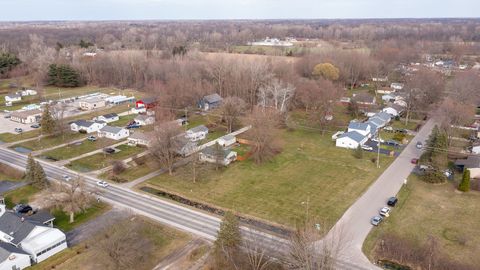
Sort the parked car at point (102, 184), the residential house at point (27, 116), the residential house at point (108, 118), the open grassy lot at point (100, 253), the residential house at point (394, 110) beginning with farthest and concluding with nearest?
the residential house at point (394, 110)
the residential house at point (27, 116)
the residential house at point (108, 118)
the parked car at point (102, 184)
the open grassy lot at point (100, 253)

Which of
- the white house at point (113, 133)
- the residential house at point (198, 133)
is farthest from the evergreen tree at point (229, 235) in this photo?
the white house at point (113, 133)

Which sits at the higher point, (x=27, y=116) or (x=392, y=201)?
(x=27, y=116)

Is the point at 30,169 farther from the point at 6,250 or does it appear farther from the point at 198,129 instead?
the point at 198,129

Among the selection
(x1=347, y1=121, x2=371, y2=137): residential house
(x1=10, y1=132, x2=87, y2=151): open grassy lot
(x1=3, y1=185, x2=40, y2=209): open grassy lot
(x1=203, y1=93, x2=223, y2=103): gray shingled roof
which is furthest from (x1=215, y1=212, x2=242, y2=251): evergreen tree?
(x1=203, y1=93, x2=223, y2=103): gray shingled roof

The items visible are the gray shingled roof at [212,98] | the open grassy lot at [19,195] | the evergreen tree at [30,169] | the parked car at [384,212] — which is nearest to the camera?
the parked car at [384,212]

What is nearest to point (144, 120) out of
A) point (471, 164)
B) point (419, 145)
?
point (419, 145)

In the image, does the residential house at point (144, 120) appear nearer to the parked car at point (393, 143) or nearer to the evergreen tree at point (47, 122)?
the evergreen tree at point (47, 122)
